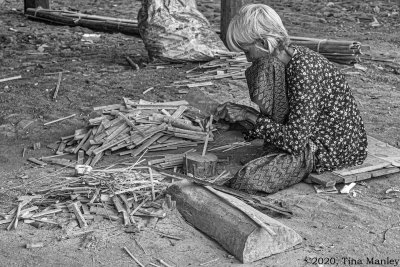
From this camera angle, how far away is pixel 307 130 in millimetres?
5062

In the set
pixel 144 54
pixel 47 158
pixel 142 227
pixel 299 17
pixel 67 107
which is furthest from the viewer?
pixel 299 17

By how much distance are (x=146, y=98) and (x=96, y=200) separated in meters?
2.78

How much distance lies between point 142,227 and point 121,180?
64 cm

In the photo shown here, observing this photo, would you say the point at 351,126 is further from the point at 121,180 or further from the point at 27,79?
the point at 27,79

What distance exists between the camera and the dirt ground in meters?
4.32

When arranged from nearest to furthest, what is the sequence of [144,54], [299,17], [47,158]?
[47,158]
[144,54]
[299,17]

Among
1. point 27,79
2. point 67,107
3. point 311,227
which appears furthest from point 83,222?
point 27,79

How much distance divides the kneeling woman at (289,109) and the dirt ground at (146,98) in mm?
216

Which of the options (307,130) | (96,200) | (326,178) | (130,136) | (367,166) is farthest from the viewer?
(130,136)

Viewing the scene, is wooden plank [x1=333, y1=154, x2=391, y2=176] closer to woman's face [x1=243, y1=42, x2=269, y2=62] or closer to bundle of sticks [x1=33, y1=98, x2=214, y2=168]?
woman's face [x1=243, y1=42, x2=269, y2=62]

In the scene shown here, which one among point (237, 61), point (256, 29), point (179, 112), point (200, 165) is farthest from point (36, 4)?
point (256, 29)

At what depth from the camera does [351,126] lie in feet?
17.3

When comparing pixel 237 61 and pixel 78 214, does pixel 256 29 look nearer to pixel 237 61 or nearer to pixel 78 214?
pixel 78 214

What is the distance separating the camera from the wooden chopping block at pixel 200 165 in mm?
5428
